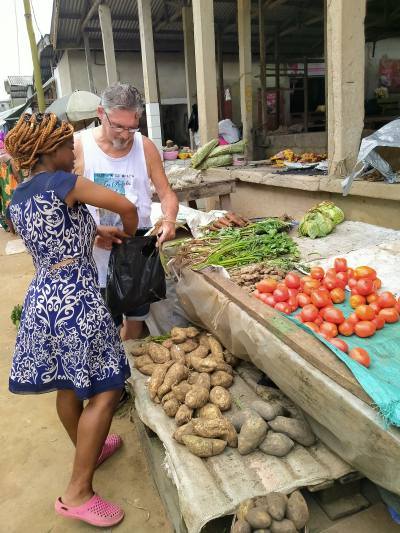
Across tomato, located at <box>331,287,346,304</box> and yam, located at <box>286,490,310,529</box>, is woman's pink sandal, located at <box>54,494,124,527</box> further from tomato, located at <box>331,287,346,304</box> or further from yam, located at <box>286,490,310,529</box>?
tomato, located at <box>331,287,346,304</box>

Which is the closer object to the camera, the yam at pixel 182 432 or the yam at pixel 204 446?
the yam at pixel 204 446

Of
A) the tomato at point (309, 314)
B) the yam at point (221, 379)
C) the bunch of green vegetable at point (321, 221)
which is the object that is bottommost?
the yam at point (221, 379)

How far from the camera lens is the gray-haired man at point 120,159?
2518mm

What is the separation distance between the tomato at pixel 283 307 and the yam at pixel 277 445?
66 centimetres

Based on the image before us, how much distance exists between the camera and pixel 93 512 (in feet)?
7.35

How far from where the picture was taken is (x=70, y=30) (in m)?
13.4

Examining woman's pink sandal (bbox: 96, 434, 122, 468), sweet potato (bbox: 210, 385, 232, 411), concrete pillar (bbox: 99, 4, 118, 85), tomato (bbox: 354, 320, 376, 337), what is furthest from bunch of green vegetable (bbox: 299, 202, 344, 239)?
concrete pillar (bbox: 99, 4, 118, 85)

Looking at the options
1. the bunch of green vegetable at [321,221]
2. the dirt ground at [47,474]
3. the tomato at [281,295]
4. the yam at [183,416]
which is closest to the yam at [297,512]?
the yam at [183,416]

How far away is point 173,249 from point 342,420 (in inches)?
94.8

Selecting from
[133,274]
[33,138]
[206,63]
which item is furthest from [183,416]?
[206,63]

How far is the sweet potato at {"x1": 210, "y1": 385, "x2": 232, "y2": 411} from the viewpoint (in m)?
2.47

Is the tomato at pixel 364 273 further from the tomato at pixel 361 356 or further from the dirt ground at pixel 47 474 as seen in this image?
the dirt ground at pixel 47 474

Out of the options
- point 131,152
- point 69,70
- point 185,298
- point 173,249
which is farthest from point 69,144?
point 69,70

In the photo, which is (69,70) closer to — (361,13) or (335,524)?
(361,13)
